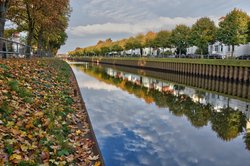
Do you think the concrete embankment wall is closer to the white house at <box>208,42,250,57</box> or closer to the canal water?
the white house at <box>208,42,250,57</box>

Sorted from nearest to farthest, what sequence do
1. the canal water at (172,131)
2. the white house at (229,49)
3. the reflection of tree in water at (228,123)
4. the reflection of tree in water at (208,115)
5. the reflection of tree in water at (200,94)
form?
the canal water at (172,131), the reflection of tree in water at (228,123), the reflection of tree in water at (208,115), the reflection of tree in water at (200,94), the white house at (229,49)

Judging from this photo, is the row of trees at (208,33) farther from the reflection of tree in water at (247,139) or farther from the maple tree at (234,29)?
the reflection of tree in water at (247,139)

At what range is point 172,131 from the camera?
1530 centimetres

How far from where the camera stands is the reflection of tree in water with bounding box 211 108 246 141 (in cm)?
1542

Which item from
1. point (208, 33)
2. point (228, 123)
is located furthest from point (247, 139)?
point (208, 33)

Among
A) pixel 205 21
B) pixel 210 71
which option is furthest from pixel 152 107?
pixel 205 21

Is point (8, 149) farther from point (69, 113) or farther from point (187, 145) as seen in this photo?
point (187, 145)

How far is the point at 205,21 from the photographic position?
68.2m

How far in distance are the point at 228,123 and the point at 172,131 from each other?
14.6ft

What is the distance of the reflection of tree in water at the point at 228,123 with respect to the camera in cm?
1542

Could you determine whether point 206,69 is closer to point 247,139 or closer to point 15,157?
point 247,139

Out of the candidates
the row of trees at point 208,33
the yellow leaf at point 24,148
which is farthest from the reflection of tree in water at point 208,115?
the row of trees at point 208,33

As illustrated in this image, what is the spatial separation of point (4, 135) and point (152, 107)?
16907 mm

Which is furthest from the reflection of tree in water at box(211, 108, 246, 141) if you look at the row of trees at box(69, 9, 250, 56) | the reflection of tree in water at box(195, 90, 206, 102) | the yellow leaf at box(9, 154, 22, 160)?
the row of trees at box(69, 9, 250, 56)
